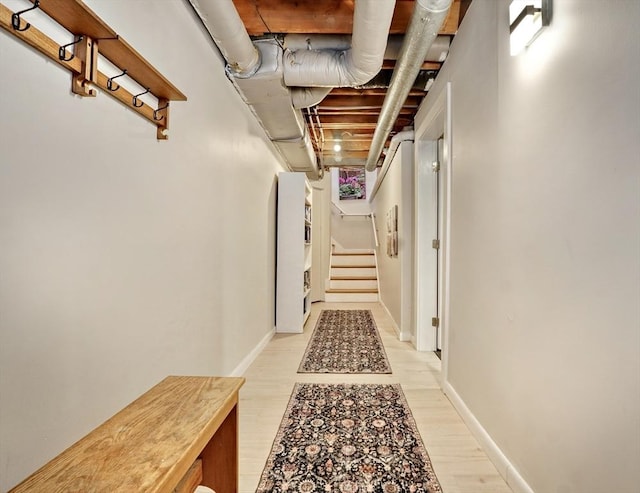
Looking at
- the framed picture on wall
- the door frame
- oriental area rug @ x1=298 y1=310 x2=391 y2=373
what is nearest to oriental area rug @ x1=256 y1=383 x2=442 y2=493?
oriental area rug @ x1=298 y1=310 x2=391 y2=373

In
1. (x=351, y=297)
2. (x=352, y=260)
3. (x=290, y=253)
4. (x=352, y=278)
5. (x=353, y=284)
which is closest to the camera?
(x=290, y=253)

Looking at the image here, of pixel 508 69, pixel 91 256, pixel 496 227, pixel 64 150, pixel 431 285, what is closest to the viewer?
pixel 64 150

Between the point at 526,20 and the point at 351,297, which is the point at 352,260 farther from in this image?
the point at 526,20

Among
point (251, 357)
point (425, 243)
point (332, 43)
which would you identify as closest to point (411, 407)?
point (251, 357)

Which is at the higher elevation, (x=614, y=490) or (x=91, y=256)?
(x=91, y=256)

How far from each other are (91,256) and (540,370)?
5.37ft

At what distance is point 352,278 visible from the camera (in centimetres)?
717

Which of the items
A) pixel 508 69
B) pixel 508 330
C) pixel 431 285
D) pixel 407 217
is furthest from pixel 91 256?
pixel 407 217

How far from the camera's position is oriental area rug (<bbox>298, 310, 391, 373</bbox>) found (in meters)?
2.97

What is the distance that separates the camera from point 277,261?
4.19 m

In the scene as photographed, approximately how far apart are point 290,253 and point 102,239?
9.91 feet

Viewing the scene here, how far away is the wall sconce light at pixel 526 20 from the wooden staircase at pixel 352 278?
5.47 metres

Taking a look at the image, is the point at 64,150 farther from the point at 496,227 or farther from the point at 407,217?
the point at 407,217

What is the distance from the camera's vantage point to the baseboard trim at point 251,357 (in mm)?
2721
